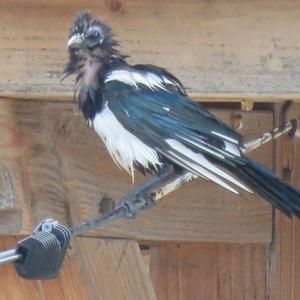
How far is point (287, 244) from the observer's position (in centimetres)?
291

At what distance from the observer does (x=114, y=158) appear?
8.98ft

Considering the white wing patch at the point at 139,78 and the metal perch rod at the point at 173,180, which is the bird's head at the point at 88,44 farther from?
the metal perch rod at the point at 173,180

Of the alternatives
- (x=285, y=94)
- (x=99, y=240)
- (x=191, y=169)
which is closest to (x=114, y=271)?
(x=99, y=240)

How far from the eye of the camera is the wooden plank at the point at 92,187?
267 cm

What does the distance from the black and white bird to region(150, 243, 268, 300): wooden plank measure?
0.21 m

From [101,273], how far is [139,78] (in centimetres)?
37

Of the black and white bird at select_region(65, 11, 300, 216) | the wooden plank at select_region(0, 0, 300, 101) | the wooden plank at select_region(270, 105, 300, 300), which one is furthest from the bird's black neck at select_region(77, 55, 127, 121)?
the wooden plank at select_region(270, 105, 300, 300)

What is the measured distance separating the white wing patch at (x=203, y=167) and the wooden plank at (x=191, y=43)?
0.40 ft

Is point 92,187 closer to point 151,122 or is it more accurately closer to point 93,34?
point 151,122

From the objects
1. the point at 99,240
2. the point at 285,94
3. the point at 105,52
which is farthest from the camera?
the point at 105,52

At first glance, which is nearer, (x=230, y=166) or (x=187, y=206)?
(x=230, y=166)

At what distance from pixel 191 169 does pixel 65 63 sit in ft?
0.91

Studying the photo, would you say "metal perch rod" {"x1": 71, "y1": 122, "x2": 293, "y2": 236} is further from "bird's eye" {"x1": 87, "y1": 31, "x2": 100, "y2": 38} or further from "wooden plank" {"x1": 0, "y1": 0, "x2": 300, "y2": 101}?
"bird's eye" {"x1": 87, "y1": 31, "x2": 100, "y2": 38}

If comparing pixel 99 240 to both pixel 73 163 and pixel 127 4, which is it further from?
pixel 127 4
